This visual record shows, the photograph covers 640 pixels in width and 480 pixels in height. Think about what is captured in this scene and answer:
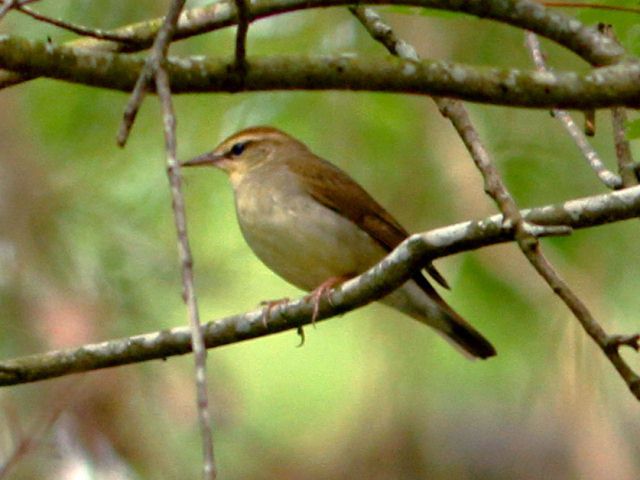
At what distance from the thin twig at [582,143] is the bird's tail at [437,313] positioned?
161 centimetres

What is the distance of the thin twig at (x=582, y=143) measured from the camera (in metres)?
4.47

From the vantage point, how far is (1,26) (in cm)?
801

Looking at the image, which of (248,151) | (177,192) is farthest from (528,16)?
(248,151)

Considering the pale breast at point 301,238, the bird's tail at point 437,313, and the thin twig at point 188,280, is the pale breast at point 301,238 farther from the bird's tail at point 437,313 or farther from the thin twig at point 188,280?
the thin twig at point 188,280

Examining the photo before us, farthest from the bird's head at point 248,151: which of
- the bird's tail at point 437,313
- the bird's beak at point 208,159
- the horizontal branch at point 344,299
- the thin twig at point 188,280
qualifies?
the thin twig at point 188,280

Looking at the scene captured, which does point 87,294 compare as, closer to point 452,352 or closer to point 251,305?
point 251,305

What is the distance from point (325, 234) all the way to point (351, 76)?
2.82 meters

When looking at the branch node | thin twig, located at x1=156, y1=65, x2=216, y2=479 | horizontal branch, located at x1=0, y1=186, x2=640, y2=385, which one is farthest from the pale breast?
thin twig, located at x1=156, y1=65, x2=216, y2=479

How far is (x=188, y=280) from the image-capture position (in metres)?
2.70

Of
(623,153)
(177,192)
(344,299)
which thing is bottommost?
(344,299)

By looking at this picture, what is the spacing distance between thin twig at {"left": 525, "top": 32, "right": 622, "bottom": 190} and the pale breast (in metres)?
1.61

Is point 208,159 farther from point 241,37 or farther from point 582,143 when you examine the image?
point 241,37

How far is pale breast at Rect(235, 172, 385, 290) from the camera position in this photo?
619cm

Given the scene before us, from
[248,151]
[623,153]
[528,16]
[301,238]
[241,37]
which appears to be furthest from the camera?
[248,151]
